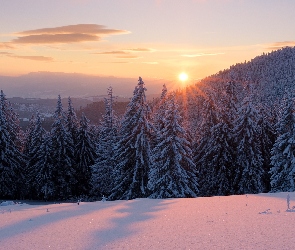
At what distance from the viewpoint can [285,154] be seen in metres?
30.4

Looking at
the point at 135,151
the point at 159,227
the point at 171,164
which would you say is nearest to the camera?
the point at 159,227

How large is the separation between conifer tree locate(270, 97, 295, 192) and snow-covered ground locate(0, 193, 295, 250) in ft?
78.1

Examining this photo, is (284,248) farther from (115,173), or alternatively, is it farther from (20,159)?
(20,159)

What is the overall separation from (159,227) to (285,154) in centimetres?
2777

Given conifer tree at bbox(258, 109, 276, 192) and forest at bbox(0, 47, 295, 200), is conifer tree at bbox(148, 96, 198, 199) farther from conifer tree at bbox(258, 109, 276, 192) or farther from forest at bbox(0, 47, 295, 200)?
conifer tree at bbox(258, 109, 276, 192)

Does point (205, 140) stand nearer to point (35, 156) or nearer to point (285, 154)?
point (285, 154)

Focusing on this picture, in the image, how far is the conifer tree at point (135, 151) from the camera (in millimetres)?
30969

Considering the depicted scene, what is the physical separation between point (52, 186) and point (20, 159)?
18.3 ft

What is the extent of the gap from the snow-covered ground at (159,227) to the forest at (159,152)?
1932 centimetres

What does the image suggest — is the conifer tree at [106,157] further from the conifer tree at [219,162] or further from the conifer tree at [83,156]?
the conifer tree at [219,162]

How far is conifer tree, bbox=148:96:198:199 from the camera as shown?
2734 cm

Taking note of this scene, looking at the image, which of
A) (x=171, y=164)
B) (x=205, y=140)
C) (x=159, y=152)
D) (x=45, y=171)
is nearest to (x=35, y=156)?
(x=45, y=171)

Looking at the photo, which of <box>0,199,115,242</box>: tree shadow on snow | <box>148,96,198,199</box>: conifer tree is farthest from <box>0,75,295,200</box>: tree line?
<box>0,199,115,242</box>: tree shadow on snow

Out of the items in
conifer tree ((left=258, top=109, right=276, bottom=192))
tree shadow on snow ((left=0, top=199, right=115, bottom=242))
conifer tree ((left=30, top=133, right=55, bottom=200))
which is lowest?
conifer tree ((left=30, top=133, right=55, bottom=200))
